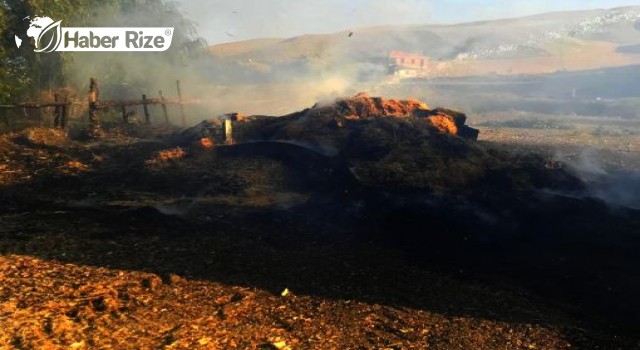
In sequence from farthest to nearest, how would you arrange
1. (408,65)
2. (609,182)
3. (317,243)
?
1. (408,65)
2. (609,182)
3. (317,243)

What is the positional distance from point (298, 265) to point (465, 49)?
7446 centimetres

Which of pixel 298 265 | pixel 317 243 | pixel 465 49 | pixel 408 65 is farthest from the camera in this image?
pixel 465 49

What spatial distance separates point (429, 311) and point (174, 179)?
8.66 meters

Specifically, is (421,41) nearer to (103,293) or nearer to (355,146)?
(355,146)

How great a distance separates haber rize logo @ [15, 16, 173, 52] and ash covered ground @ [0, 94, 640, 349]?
658 centimetres

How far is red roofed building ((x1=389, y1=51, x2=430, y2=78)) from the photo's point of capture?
178ft

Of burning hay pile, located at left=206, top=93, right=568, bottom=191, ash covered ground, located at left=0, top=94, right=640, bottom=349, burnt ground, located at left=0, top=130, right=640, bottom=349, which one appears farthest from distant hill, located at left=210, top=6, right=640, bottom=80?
burnt ground, located at left=0, top=130, right=640, bottom=349

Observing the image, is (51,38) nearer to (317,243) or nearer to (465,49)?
(317,243)

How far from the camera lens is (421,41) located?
83.1m

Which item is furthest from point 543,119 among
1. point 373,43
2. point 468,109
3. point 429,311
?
point 373,43

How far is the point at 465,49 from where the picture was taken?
74625 mm

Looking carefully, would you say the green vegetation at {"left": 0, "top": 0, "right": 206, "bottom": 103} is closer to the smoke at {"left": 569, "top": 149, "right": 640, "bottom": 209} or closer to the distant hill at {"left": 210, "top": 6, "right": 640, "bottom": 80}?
the distant hill at {"left": 210, "top": 6, "right": 640, "bottom": 80}

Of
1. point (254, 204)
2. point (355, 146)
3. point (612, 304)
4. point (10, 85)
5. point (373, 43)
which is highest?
point (373, 43)

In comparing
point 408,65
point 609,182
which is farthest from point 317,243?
point 408,65
